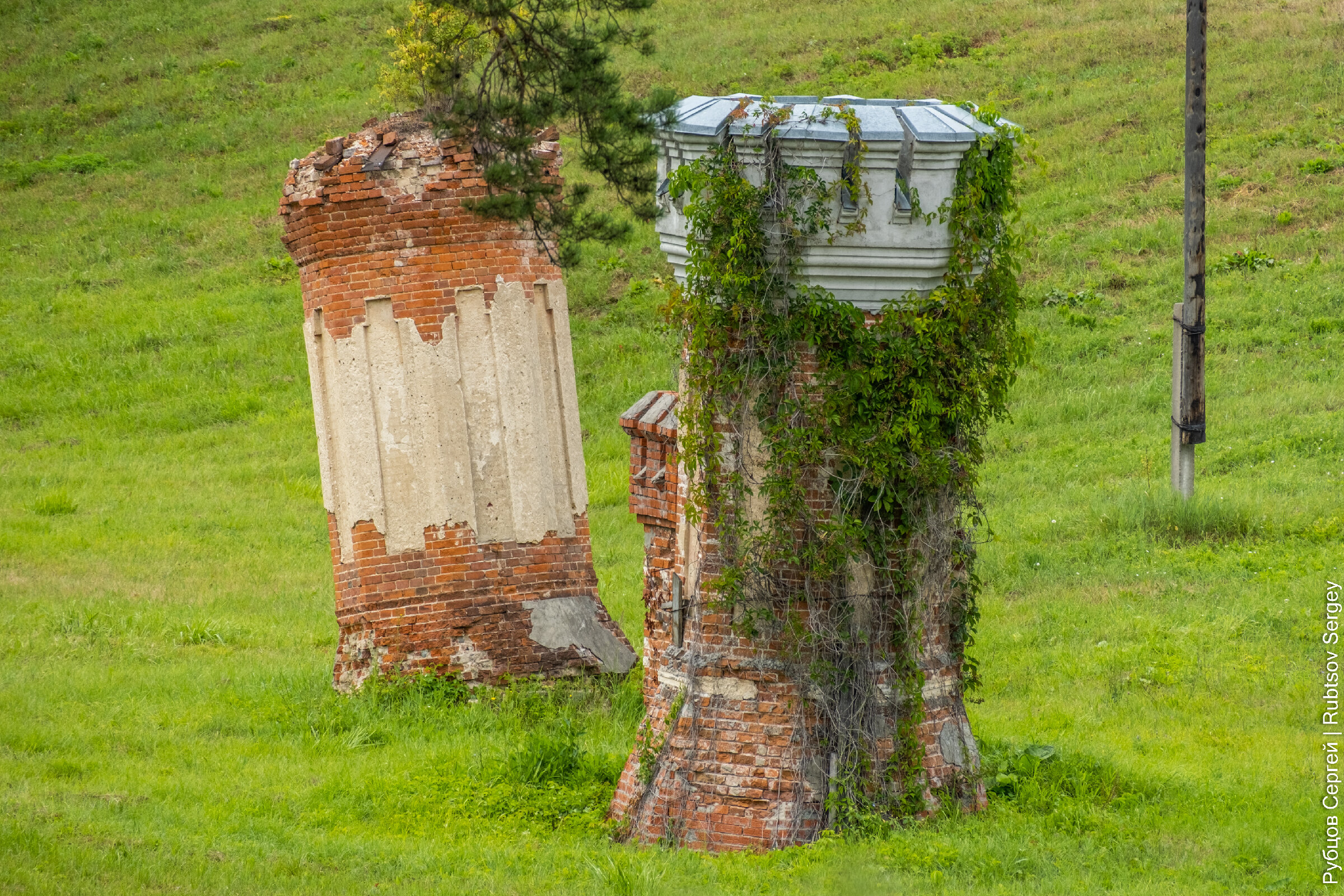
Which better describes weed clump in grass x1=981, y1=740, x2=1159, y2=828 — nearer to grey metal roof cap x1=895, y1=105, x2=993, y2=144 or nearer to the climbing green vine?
the climbing green vine

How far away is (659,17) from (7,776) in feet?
106

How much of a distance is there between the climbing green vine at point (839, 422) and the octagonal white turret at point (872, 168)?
0.17 feet

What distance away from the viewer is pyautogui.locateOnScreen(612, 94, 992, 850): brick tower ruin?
737 centimetres

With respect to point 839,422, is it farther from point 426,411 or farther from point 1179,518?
point 1179,518

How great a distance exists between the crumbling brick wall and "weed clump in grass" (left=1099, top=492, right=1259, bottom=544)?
6.76 meters

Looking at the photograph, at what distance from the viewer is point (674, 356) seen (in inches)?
319

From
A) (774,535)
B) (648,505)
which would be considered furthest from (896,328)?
(648,505)

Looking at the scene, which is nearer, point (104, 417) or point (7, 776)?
point (7, 776)

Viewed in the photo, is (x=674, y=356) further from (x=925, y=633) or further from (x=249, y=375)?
(x=249, y=375)

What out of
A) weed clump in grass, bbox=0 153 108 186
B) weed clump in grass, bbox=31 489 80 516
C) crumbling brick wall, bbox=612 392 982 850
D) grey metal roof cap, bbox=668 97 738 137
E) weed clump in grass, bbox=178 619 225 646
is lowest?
weed clump in grass, bbox=31 489 80 516

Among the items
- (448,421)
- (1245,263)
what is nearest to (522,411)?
(448,421)

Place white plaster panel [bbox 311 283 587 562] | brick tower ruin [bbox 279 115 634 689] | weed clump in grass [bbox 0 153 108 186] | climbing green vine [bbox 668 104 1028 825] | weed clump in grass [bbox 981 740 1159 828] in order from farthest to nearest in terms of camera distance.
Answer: weed clump in grass [bbox 0 153 108 186] → white plaster panel [bbox 311 283 587 562] → brick tower ruin [bbox 279 115 634 689] → weed clump in grass [bbox 981 740 1159 828] → climbing green vine [bbox 668 104 1028 825]
